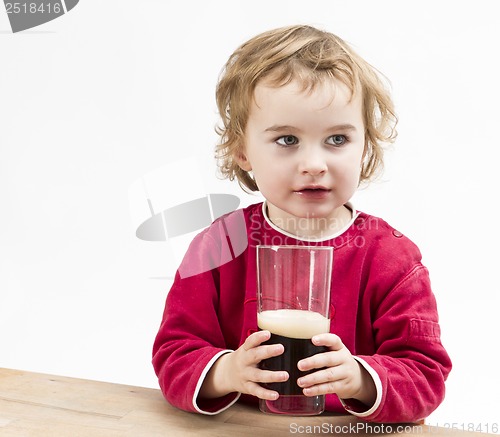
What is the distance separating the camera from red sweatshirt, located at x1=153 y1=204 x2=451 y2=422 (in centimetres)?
116

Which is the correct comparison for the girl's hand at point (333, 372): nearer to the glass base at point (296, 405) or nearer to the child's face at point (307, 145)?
the glass base at point (296, 405)

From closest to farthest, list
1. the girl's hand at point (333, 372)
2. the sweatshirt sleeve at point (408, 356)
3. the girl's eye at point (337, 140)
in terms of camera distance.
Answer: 1. the girl's hand at point (333, 372)
2. the sweatshirt sleeve at point (408, 356)
3. the girl's eye at point (337, 140)

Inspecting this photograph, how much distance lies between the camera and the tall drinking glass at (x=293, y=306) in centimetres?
103

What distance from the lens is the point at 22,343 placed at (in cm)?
264

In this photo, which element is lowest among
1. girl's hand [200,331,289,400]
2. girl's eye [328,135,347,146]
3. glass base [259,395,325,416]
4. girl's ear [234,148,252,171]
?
glass base [259,395,325,416]

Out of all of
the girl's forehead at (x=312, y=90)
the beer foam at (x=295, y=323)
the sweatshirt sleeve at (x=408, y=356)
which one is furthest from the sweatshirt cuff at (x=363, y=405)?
the girl's forehead at (x=312, y=90)

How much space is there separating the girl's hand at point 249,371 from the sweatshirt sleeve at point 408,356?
0.17 metres

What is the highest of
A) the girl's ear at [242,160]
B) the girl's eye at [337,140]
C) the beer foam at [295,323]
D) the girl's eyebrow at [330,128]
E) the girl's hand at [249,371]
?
the girl's eyebrow at [330,128]

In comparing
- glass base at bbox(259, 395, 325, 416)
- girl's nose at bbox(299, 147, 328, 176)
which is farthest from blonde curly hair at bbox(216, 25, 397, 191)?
glass base at bbox(259, 395, 325, 416)

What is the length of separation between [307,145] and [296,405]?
0.42 meters

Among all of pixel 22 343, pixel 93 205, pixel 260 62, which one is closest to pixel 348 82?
pixel 260 62

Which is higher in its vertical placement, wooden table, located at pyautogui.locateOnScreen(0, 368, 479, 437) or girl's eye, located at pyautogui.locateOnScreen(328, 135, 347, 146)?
girl's eye, located at pyautogui.locateOnScreen(328, 135, 347, 146)

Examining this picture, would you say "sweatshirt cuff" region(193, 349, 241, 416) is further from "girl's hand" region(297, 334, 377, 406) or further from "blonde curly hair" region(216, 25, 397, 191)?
"blonde curly hair" region(216, 25, 397, 191)

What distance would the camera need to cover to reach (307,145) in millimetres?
1213
